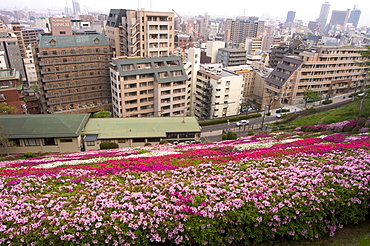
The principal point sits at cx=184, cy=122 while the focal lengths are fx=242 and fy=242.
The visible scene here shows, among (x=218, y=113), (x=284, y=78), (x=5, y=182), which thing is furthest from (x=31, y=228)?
(x=284, y=78)

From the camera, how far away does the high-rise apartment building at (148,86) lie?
61.7 m

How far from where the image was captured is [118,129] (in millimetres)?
46906

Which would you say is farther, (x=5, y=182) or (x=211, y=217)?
(x=5, y=182)

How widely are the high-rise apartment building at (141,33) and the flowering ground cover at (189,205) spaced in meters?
65.9

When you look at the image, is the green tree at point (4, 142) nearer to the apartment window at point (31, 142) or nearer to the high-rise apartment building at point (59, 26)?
the apartment window at point (31, 142)

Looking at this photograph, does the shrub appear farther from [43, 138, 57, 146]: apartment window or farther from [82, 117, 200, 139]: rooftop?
[43, 138, 57, 146]: apartment window

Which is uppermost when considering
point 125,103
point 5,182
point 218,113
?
point 5,182

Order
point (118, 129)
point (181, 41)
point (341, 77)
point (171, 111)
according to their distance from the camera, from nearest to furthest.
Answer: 1. point (118, 129)
2. point (171, 111)
3. point (341, 77)
4. point (181, 41)

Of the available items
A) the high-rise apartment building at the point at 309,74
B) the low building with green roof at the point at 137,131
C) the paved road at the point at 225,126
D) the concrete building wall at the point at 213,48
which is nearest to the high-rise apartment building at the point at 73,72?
the low building with green roof at the point at 137,131

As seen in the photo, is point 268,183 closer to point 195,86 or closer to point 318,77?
point 195,86

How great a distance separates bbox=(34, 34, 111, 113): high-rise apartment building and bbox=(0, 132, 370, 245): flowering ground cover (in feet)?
200

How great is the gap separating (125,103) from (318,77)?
223 feet

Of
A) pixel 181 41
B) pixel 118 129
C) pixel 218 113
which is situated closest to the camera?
pixel 118 129

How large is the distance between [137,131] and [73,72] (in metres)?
38.9
